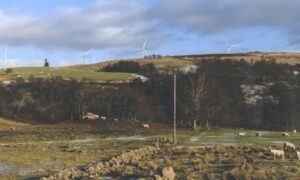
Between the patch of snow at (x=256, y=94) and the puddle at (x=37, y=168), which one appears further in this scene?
the patch of snow at (x=256, y=94)

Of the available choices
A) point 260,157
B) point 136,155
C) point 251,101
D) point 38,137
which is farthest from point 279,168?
point 251,101

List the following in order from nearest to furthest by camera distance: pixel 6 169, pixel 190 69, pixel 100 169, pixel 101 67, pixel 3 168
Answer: pixel 100 169 → pixel 6 169 → pixel 3 168 → pixel 190 69 → pixel 101 67

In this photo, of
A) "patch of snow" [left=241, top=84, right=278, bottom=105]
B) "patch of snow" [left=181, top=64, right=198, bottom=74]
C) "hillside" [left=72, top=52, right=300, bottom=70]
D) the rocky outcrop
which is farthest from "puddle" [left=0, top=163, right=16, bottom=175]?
"hillside" [left=72, top=52, right=300, bottom=70]

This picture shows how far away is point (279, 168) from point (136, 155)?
1239 centimetres

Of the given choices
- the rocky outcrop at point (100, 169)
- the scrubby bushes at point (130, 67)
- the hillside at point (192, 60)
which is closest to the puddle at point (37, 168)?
the rocky outcrop at point (100, 169)

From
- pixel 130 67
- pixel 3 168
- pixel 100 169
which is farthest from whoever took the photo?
pixel 130 67

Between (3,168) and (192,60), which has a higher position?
(192,60)

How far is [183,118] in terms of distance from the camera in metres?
91.5

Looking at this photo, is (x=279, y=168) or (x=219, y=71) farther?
(x=219, y=71)

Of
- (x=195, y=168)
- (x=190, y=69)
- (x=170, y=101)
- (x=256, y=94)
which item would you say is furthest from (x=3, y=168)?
(x=190, y=69)

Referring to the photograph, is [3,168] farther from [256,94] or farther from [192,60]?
[192,60]

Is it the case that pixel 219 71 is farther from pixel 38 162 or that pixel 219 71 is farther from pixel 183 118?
pixel 38 162

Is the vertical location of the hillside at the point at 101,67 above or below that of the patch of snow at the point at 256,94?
above

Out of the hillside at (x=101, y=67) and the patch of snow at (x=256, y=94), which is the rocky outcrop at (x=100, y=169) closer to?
the patch of snow at (x=256, y=94)
